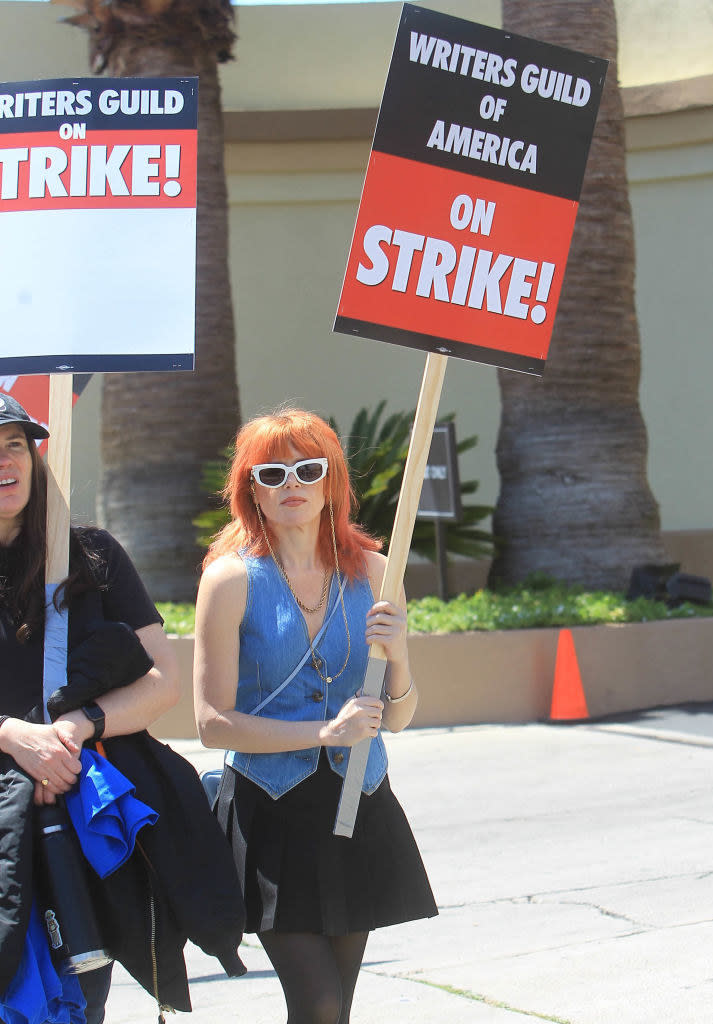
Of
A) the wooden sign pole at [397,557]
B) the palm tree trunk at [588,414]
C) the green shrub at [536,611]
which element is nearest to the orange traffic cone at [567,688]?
the green shrub at [536,611]

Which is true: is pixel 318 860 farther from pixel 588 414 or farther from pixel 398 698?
pixel 588 414

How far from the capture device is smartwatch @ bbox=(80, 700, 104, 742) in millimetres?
2971

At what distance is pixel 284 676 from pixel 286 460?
0.53 meters

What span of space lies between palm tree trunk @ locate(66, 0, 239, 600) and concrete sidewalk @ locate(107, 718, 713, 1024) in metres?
2.41

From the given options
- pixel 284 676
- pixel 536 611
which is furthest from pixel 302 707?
pixel 536 611

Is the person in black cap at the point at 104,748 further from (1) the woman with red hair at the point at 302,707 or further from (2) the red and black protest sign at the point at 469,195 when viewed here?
(2) the red and black protest sign at the point at 469,195

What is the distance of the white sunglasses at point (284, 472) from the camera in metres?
3.27

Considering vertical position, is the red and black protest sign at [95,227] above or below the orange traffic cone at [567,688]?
above

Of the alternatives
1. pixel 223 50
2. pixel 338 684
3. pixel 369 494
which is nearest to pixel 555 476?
pixel 369 494

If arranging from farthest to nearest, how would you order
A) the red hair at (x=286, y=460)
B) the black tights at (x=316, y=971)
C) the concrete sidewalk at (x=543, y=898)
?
the concrete sidewalk at (x=543, y=898), the red hair at (x=286, y=460), the black tights at (x=316, y=971)

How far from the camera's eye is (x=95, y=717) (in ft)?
9.76

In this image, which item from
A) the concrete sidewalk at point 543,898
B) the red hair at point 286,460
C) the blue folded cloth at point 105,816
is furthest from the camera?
the concrete sidewalk at point 543,898

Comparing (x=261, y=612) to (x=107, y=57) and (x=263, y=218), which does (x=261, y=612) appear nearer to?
(x=107, y=57)

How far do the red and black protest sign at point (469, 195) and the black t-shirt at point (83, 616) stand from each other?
0.88 m
